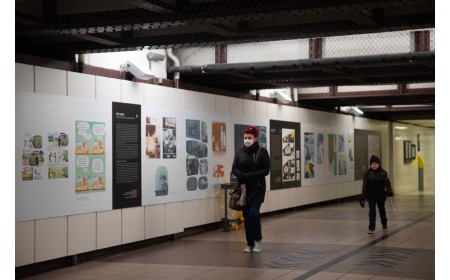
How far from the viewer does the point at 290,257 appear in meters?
9.95

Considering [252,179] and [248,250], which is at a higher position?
[252,179]

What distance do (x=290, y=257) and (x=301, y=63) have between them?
12.4 ft

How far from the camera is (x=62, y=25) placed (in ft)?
27.2

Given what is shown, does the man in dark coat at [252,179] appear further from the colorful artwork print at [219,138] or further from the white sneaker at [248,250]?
the colorful artwork print at [219,138]

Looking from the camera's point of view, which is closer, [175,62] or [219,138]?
[175,62]

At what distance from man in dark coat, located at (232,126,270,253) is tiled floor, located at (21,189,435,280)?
30 cm

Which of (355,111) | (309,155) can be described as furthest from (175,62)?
(355,111)

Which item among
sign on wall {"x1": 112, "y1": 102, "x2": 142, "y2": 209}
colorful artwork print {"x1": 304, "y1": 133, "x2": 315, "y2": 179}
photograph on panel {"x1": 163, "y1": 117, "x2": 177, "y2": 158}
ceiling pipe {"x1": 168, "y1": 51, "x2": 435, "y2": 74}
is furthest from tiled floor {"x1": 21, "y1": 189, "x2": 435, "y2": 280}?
colorful artwork print {"x1": 304, "y1": 133, "x2": 315, "y2": 179}

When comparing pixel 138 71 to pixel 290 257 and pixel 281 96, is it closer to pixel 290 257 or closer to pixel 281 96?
pixel 290 257

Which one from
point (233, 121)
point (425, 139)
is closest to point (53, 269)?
point (233, 121)

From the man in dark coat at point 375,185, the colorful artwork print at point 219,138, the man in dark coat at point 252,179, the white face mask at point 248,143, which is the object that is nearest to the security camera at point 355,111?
the colorful artwork print at point 219,138

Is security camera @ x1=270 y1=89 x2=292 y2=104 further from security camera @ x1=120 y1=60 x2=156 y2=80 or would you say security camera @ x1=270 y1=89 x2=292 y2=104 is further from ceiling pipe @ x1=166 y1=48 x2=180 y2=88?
security camera @ x1=120 y1=60 x2=156 y2=80

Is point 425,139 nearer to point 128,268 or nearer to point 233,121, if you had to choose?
point 233,121

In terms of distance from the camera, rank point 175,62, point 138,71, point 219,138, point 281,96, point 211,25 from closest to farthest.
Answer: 1. point 211,25
2. point 138,71
3. point 175,62
4. point 219,138
5. point 281,96
